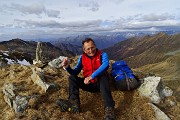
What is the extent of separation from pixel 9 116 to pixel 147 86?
24.2ft

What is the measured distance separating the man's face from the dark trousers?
3.99ft

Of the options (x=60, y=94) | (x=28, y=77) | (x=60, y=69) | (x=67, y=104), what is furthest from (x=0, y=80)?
(x=67, y=104)

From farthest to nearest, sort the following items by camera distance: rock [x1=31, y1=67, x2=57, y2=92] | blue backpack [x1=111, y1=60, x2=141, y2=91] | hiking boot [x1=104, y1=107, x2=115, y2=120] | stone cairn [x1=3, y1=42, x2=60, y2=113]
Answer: blue backpack [x1=111, y1=60, x2=141, y2=91] → rock [x1=31, y1=67, x2=57, y2=92] → stone cairn [x1=3, y1=42, x2=60, y2=113] → hiking boot [x1=104, y1=107, x2=115, y2=120]

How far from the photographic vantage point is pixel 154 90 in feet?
45.7

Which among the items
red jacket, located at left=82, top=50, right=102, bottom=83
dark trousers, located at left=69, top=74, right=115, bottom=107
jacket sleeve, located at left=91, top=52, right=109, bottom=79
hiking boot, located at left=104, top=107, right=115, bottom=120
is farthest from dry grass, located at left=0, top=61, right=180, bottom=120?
jacket sleeve, located at left=91, top=52, right=109, bottom=79

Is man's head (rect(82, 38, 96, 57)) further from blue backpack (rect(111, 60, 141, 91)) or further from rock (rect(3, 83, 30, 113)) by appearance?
rock (rect(3, 83, 30, 113))

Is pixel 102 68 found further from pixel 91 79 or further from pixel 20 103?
pixel 20 103

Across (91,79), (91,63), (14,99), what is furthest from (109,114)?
(14,99)

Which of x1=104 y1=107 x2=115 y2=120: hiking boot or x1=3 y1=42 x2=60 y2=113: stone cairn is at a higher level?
x1=3 y1=42 x2=60 y2=113: stone cairn

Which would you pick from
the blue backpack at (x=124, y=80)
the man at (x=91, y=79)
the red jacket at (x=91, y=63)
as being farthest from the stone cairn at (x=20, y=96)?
the blue backpack at (x=124, y=80)

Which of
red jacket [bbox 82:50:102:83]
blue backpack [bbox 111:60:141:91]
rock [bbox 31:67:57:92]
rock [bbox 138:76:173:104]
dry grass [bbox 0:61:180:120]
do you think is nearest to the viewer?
dry grass [bbox 0:61:180:120]

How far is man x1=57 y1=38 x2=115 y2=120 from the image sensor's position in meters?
11.5

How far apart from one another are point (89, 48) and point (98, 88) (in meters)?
2.12

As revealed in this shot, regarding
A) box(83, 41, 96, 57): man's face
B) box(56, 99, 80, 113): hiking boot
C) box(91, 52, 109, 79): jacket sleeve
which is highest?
box(83, 41, 96, 57): man's face
